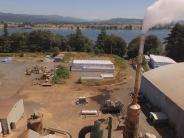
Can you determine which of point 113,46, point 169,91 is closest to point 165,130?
point 169,91

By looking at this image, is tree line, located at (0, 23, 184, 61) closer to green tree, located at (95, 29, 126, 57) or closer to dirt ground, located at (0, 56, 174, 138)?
green tree, located at (95, 29, 126, 57)

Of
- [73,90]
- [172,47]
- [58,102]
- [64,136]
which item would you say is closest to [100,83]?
[73,90]

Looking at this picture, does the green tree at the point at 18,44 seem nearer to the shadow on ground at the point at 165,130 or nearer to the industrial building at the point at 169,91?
the industrial building at the point at 169,91

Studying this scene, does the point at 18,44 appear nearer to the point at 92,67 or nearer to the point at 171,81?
the point at 92,67

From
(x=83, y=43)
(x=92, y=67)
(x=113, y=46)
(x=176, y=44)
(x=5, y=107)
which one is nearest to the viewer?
(x=5, y=107)

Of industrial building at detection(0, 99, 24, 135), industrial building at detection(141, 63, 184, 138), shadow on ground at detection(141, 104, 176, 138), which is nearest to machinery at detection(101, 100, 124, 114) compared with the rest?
shadow on ground at detection(141, 104, 176, 138)

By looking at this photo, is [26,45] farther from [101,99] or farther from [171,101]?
[171,101]
